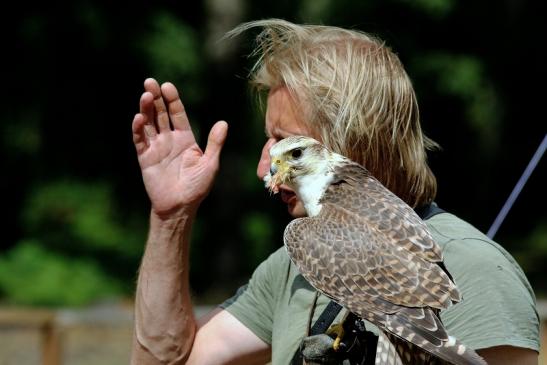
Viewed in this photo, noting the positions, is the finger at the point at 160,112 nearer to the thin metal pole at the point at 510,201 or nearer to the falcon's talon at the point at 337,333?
the falcon's talon at the point at 337,333

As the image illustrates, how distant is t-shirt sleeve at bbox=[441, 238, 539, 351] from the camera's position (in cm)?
227

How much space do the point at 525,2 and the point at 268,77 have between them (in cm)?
1023

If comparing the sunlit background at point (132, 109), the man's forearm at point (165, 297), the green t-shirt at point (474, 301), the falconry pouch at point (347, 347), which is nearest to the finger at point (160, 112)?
the man's forearm at point (165, 297)

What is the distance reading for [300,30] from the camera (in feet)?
9.23

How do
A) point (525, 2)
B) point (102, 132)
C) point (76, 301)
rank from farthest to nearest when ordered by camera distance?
point (525, 2)
point (102, 132)
point (76, 301)

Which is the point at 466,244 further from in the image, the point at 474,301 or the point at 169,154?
the point at 169,154

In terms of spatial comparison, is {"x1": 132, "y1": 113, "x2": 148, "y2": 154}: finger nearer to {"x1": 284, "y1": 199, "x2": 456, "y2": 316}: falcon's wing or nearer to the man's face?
the man's face

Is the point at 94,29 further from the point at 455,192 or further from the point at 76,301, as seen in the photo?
the point at 455,192

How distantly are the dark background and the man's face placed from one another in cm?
664

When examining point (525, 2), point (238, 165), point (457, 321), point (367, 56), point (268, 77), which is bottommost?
point (238, 165)

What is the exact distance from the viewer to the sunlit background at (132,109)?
10180 mm

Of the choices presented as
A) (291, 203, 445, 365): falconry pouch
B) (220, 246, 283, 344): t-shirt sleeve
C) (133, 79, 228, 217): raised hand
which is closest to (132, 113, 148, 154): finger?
(133, 79, 228, 217): raised hand

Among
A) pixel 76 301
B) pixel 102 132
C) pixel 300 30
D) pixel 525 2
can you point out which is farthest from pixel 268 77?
pixel 525 2

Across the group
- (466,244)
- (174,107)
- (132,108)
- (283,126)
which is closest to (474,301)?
(466,244)
